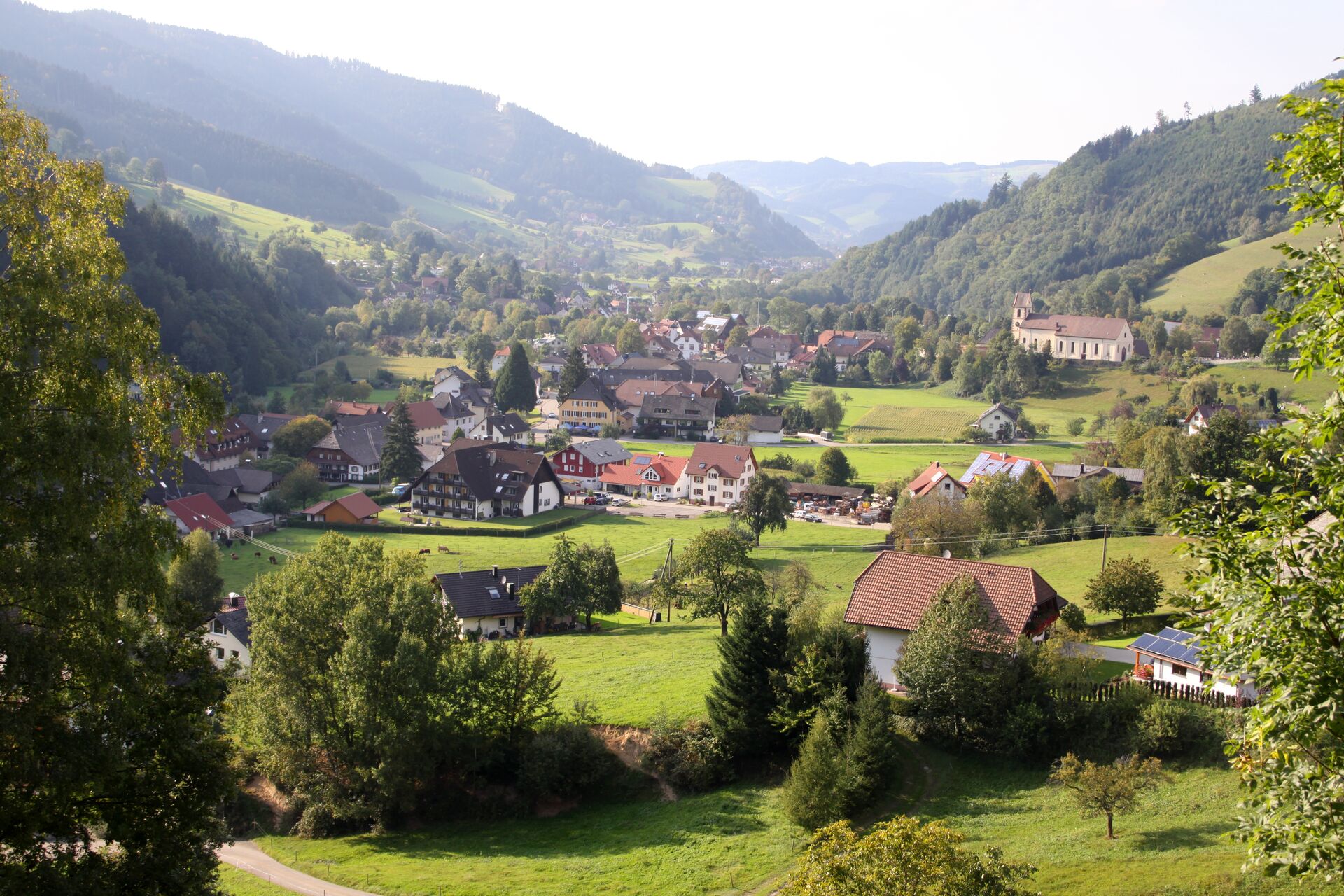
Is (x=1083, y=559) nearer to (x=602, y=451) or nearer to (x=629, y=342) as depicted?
(x=602, y=451)

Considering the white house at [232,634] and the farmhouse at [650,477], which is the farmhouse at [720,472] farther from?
the white house at [232,634]

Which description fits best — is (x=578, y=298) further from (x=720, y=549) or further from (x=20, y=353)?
(x=20, y=353)

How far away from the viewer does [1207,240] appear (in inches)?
6609

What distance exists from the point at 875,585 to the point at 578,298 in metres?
173

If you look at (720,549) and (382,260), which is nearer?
(720,549)

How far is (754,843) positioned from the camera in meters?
22.3

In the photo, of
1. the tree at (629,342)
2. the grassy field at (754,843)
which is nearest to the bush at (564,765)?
the grassy field at (754,843)

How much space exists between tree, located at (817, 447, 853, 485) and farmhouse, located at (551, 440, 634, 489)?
15936 mm

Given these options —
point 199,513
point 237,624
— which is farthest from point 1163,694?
point 199,513

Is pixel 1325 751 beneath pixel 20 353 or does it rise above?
beneath

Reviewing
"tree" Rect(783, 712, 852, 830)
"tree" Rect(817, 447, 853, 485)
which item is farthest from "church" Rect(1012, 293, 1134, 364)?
"tree" Rect(783, 712, 852, 830)

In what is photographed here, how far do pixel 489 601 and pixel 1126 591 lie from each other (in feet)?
74.8

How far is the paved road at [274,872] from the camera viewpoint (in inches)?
863

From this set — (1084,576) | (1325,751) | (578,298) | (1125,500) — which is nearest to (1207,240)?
(578,298)
